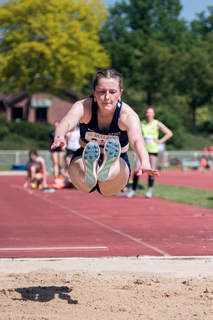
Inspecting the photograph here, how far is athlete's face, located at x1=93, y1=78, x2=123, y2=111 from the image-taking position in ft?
16.5

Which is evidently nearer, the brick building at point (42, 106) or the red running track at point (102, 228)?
the red running track at point (102, 228)

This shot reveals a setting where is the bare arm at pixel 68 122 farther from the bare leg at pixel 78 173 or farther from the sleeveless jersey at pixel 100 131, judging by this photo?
the bare leg at pixel 78 173

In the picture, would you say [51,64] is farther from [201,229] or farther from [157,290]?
[157,290]

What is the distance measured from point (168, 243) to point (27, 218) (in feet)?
12.7

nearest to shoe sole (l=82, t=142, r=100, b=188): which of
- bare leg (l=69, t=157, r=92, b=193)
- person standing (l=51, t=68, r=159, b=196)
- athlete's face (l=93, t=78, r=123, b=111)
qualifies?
person standing (l=51, t=68, r=159, b=196)

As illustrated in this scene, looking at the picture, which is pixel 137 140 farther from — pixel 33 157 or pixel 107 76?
pixel 33 157

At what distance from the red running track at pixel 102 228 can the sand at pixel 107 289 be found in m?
0.60

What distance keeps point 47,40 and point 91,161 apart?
38.8 m

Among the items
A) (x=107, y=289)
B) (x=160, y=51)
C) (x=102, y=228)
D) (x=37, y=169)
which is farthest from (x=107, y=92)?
(x=160, y=51)

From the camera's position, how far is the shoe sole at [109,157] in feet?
16.4

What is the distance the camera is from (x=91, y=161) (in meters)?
5.05

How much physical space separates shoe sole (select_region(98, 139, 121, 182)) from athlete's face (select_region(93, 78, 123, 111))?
356 mm

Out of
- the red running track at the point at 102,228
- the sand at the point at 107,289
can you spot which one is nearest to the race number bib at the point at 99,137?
the sand at the point at 107,289

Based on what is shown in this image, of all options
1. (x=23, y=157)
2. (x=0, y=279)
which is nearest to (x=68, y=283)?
(x=0, y=279)
